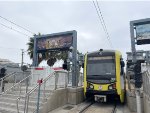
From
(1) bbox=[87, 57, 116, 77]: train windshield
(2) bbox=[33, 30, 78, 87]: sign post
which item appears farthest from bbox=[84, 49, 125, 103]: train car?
(2) bbox=[33, 30, 78, 87]: sign post

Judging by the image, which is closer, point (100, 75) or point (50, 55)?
point (100, 75)

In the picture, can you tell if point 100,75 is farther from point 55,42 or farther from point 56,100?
point 55,42

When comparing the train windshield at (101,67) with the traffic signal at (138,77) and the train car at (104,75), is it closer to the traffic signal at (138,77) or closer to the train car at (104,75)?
the train car at (104,75)

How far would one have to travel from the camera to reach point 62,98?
11.6 metres

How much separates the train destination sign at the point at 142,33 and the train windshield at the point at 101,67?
3335 mm

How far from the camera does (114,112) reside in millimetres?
10164

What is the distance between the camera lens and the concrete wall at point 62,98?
975cm

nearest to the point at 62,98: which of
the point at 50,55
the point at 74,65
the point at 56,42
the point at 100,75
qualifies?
the point at 100,75

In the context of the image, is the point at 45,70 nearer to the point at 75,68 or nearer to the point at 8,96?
the point at 75,68

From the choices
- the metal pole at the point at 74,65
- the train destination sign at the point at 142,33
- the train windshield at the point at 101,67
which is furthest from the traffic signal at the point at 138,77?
the metal pole at the point at 74,65

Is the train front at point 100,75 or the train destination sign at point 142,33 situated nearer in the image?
the train front at point 100,75

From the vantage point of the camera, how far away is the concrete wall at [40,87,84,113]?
9753 mm

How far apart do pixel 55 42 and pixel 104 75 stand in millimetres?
7282

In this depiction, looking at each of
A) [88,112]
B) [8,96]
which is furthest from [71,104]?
[8,96]
